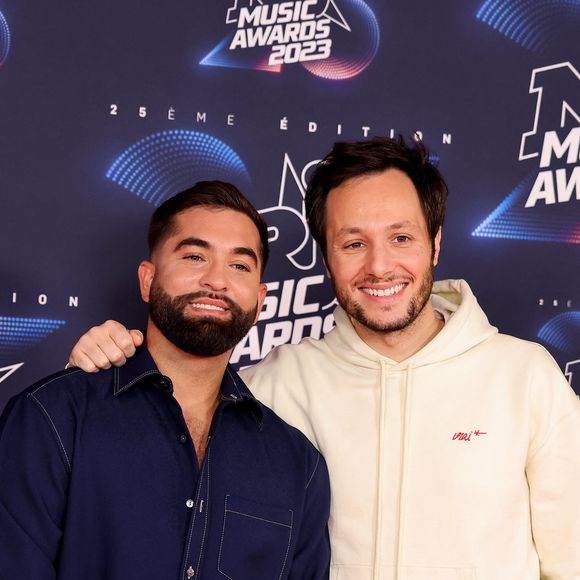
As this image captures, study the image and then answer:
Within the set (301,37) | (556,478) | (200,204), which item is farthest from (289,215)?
(556,478)

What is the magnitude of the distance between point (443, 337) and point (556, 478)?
1.22 ft

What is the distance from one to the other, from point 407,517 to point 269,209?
106cm

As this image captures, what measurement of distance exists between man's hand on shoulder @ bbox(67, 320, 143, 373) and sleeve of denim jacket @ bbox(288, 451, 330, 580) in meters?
0.46

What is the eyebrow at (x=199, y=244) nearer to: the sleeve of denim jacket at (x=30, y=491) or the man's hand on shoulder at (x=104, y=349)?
the man's hand on shoulder at (x=104, y=349)

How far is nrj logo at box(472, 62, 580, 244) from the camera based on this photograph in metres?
2.69

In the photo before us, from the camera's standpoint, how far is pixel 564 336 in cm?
266

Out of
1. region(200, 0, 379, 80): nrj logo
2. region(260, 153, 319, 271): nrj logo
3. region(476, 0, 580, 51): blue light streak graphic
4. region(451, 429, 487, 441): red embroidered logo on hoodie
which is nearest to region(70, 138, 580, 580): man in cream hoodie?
region(451, 429, 487, 441): red embroidered logo on hoodie

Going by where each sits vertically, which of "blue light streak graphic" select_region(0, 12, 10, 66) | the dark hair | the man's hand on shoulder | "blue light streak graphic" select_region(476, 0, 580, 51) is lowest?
the man's hand on shoulder

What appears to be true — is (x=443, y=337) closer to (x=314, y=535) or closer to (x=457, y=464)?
(x=457, y=464)

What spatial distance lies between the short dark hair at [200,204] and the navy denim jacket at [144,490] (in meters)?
0.30

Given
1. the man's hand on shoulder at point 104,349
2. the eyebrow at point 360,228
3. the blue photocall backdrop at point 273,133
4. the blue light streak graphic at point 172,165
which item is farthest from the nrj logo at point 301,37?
the man's hand on shoulder at point 104,349

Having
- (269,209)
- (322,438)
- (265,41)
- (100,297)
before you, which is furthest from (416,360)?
(265,41)

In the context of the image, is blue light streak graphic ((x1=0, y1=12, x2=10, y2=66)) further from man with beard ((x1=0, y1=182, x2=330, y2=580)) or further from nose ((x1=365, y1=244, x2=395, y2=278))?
nose ((x1=365, y1=244, x2=395, y2=278))

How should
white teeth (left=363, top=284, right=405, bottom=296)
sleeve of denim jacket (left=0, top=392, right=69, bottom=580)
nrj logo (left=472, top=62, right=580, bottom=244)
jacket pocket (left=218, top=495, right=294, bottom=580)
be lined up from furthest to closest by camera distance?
nrj logo (left=472, top=62, right=580, bottom=244), white teeth (left=363, top=284, right=405, bottom=296), jacket pocket (left=218, top=495, right=294, bottom=580), sleeve of denim jacket (left=0, top=392, right=69, bottom=580)
